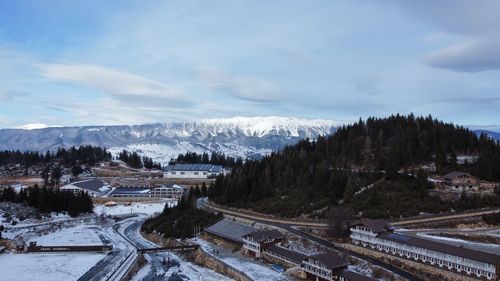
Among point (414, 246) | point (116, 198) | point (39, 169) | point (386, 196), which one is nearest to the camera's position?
point (414, 246)

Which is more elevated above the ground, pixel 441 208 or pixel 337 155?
pixel 337 155

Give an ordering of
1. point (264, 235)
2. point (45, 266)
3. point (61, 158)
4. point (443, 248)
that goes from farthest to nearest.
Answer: point (61, 158) < point (264, 235) < point (45, 266) < point (443, 248)

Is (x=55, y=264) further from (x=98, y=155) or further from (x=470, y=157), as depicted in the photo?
(x=98, y=155)

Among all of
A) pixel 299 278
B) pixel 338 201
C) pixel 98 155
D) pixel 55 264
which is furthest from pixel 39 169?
pixel 299 278

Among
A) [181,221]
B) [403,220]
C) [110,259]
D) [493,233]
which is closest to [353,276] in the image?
[403,220]

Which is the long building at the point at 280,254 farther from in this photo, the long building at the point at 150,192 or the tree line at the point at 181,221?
the long building at the point at 150,192

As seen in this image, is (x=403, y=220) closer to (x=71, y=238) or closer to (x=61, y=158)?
(x=71, y=238)

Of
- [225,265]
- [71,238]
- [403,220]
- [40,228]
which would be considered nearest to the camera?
[225,265]
